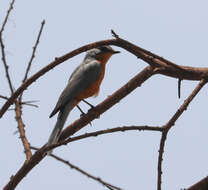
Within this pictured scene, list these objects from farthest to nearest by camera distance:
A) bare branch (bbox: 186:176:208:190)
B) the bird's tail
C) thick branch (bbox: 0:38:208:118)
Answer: the bird's tail
thick branch (bbox: 0:38:208:118)
bare branch (bbox: 186:176:208:190)

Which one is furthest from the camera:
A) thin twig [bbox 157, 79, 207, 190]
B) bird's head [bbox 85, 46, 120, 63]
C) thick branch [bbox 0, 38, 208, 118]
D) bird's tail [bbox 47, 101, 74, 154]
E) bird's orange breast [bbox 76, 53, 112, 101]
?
bird's head [bbox 85, 46, 120, 63]

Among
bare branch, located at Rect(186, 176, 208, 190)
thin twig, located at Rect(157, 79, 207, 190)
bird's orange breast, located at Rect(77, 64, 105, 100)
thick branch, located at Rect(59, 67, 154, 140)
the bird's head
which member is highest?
the bird's head

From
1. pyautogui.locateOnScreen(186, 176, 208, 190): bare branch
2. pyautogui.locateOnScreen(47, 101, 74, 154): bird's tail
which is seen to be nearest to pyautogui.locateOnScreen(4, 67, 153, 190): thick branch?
pyautogui.locateOnScreen(47, 101, 74, 154): bird's tail

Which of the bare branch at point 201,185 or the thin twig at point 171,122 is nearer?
the bare branch at point 201,185

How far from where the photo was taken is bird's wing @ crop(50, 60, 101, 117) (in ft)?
22.9

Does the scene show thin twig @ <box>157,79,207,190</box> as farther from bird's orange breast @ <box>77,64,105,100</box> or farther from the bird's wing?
bird's orange breast @ <box>77,64,105,100</box>

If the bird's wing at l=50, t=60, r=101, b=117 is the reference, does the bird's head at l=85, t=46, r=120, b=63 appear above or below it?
above

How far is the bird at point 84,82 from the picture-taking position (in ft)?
22.6

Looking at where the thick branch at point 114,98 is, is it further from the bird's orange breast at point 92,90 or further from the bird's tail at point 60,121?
the bird's orange breast at point 92,90

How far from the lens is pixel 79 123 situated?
4348 millimetres

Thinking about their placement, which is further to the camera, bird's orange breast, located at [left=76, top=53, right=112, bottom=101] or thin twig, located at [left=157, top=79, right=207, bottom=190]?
bird's orange breast, located at [left=76, top=53, right=112, bottom=101]

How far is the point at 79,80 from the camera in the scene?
7.43 meters

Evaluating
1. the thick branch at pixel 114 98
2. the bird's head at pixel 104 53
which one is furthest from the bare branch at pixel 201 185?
the bird's head at pixel 104 53

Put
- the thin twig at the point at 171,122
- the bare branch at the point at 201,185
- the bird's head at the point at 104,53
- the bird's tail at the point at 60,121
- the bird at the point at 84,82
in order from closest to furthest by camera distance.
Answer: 1. the bare branch at the point at 201,185
2. the thin twig at the point at 171,122
3. the bird's tail at the point at 60,121
4. the bird at the point at 84,82
5. the bird's head at the point at 104,53
